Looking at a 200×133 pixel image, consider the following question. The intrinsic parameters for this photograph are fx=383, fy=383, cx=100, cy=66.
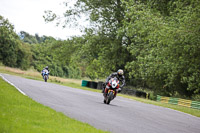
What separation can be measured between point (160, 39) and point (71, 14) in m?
17.8

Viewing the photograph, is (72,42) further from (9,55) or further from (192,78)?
(9,55)

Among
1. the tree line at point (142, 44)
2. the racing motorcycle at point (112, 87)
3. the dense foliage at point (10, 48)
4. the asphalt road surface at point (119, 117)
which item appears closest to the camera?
the asphalt road surface at point (119, 117)

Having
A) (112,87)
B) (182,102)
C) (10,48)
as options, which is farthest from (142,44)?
(10,48)

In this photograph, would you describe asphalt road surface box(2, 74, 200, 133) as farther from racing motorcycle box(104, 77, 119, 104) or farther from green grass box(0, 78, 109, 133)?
racing motorcycle box(104, 77, 119, 104)

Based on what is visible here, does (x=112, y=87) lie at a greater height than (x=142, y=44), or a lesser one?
lesser

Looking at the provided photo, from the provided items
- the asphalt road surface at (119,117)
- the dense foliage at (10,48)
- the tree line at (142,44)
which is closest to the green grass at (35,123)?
the asphalt road surface at (119,117)

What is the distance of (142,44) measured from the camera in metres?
36.7

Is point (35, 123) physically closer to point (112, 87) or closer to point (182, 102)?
point (112, 87)

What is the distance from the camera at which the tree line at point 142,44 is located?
91.7 feet

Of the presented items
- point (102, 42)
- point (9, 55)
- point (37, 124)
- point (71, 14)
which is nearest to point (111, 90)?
point (37, 124)

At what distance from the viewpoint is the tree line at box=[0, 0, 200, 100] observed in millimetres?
27958

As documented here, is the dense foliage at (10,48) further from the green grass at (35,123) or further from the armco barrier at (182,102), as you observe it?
the green grass at (35,123)

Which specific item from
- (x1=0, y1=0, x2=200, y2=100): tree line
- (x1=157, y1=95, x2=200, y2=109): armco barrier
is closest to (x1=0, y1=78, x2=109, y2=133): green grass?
(x1=0, y1=0, x2=200, y2=100): tree line

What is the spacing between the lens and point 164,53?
30.2 m
